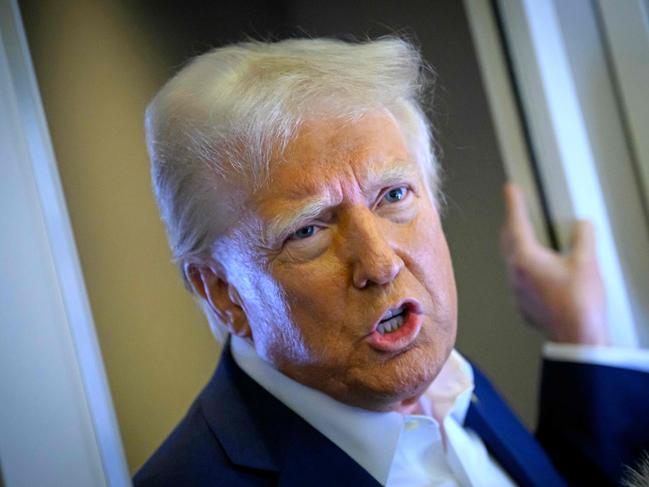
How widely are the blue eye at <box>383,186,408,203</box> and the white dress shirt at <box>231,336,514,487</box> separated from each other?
19 centimetres

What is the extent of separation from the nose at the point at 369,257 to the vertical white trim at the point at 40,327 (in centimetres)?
22

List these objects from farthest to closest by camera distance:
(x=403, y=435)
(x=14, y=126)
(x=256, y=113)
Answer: (x=403, y=435), (x=256, y=113), (x=14, y=126)

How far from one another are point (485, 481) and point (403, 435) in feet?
0.32

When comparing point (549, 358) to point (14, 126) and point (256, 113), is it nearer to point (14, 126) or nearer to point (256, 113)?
point (256, 113)

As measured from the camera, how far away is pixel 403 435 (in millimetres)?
700

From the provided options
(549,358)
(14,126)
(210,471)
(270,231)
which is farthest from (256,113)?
(549,358)

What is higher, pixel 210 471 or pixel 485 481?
pixel 210 471

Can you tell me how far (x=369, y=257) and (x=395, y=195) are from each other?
0.07 meters

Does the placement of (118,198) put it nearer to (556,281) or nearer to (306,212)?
(306,212)

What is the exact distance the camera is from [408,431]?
2.32ft

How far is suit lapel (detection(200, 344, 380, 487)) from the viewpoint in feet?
2.09

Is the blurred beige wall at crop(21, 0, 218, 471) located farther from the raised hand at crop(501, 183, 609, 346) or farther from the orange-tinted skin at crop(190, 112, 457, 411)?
the raised hand at crop(501, 183, 609, 346)

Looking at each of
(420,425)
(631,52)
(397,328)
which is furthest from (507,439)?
(631,52)

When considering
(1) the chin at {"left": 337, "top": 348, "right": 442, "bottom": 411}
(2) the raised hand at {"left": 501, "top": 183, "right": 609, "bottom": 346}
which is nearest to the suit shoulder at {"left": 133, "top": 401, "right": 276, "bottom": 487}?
(1) the chin at {"left": 337, "top": 348, "right": 442, "bottom": 411}
